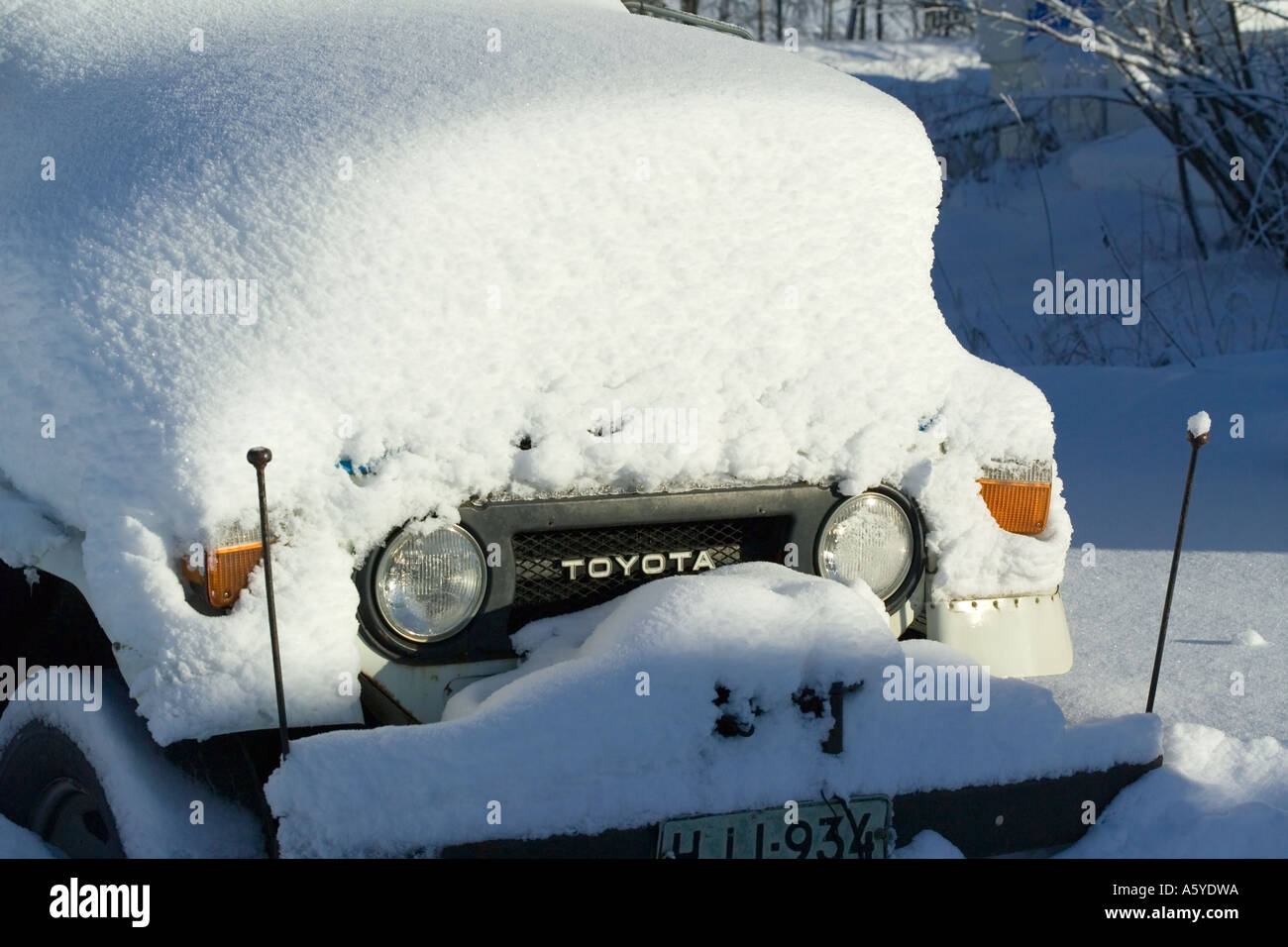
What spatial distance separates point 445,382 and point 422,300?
0.15m

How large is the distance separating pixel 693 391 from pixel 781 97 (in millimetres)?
667

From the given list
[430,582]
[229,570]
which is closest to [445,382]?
[430,582]

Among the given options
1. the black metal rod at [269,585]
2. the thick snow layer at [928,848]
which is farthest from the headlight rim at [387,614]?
the thick snow layer at [928,848]

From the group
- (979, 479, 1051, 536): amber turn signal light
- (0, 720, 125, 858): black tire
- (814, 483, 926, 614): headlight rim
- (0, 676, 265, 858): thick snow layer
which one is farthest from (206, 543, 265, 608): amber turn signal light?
(979, 479, 1051, 536): amber turn signal light

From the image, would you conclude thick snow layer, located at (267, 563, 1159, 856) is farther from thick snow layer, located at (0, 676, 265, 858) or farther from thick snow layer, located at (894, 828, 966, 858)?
thick snow layer, located at (0, 676, 265, 858)

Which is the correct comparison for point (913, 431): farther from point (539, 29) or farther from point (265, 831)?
point (265, 831)

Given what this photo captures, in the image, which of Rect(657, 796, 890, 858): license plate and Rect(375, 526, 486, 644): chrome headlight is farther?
Rect(375, 526, 486, 644): chrome headlight

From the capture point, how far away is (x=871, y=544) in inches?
103

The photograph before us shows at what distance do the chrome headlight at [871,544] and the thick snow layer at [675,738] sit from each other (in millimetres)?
240

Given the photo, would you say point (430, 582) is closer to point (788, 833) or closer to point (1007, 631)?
point (788, 833)

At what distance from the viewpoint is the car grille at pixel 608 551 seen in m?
2.42

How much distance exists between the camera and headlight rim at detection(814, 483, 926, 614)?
8.45 feet

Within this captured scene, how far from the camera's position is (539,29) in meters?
2.95
